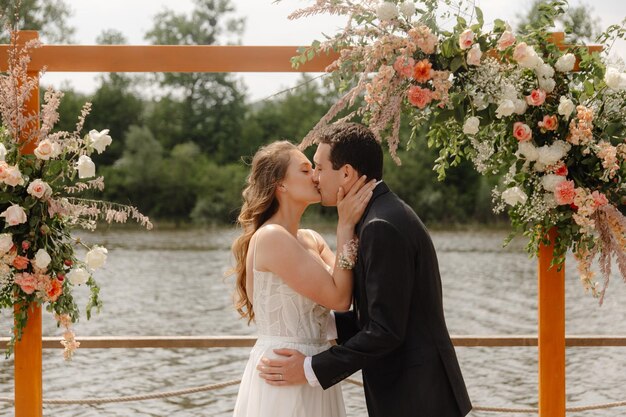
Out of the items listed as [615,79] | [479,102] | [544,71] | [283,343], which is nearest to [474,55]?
[479,102]

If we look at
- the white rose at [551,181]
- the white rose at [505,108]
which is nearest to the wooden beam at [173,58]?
the white rose at [505,108]

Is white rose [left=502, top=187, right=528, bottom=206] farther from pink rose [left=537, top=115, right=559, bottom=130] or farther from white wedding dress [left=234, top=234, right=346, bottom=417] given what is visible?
white wedding dress [left=234, top=234, right=346, bottom=417]

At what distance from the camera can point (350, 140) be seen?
295cm

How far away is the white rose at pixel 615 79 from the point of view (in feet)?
10.4

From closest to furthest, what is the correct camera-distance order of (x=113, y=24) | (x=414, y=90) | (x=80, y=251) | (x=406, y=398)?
(x=406, y=398)
(x=414, y=90)
(x=80, y=251)
(x=113, y=24)

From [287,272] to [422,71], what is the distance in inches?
33.7

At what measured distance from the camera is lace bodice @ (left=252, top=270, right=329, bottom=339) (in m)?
3.11

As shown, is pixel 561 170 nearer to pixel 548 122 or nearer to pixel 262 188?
pixel 548 122

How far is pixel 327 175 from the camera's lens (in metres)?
A: 2.99

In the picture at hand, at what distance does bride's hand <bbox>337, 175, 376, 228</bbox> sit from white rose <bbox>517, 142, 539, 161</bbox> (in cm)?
60

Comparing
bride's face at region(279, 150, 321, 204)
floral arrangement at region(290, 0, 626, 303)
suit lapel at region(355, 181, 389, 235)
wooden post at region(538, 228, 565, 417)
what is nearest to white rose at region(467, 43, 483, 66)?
floral arrangement at region(290, 0, 626, 303)

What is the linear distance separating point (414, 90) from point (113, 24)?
46.7 meters

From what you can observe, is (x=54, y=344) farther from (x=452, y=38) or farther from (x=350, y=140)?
(x=452, y=38)

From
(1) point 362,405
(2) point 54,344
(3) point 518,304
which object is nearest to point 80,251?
(3) point 518,304
